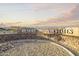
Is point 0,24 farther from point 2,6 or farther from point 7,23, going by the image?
point 2,6

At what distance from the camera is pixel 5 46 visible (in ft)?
5.85

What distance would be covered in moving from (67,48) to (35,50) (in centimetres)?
33

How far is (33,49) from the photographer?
1.78 meters

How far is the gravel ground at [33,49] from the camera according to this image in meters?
1.78

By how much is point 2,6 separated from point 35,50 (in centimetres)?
57

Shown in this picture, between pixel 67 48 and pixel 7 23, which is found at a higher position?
pixel 7 23

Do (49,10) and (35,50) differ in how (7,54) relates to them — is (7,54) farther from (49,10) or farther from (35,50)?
(49,10)

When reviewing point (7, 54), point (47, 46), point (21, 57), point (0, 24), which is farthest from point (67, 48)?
point (0, 24)

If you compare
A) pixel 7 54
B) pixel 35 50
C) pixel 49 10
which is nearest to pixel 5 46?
pixel 7 54

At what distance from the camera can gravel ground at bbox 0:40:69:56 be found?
1776 mm

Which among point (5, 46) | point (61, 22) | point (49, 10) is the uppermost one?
A: point (49, 10)

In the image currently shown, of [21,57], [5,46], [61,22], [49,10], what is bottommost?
[21,57]

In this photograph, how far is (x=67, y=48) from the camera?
1782 mm

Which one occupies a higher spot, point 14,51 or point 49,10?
point 49,10
